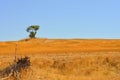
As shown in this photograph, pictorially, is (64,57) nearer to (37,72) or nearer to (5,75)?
(37,72)

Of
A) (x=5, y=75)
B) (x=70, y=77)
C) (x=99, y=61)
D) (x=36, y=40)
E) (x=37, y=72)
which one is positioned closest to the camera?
(x=5, y=75)

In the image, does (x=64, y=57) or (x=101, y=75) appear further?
(x=64, y=57)

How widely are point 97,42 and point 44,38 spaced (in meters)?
10.1

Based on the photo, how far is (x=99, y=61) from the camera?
118ft

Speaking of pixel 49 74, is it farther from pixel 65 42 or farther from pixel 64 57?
pixel 65 42

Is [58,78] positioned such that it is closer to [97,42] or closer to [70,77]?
[70,77]

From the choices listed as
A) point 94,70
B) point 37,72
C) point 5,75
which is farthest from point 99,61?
point 5,75

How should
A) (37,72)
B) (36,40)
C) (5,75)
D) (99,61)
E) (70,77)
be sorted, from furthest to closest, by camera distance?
(36,40), (99,61), (70,77), (37,72), (5,75)

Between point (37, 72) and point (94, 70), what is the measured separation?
223 inches

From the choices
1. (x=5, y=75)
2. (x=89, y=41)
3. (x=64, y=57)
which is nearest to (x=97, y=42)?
(x=89, y=41)

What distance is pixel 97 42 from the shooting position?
54.2m

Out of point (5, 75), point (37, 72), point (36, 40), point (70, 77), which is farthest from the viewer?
point (36, 40)

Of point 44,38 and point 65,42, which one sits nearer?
point 65,42

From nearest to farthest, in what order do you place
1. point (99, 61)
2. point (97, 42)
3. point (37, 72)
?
point (37, 72) < point (99, 61) < point (97, 42)
